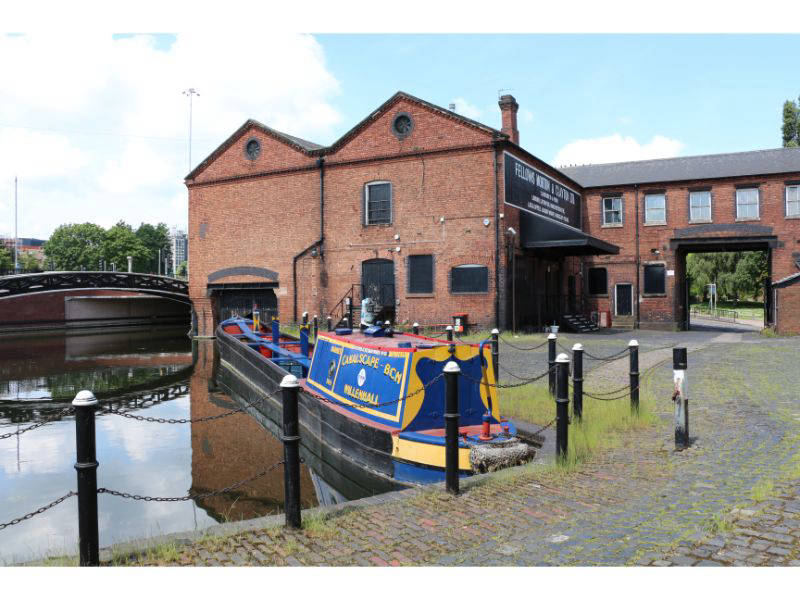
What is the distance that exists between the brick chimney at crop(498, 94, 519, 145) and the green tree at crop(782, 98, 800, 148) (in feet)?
97.6

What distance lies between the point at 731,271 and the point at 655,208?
23939mm

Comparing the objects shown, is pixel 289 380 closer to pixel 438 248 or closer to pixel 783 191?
pixel 438 248

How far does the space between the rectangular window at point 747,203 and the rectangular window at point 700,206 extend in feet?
3.63

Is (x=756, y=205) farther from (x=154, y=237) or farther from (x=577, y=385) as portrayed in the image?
(x=154, y=237)

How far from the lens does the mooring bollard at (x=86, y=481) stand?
394 centimetres

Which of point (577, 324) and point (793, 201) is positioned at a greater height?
point (793, 201)

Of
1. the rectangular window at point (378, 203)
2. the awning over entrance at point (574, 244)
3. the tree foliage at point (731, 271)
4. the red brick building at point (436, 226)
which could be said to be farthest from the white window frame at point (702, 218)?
the tree foliage at point (731, 271)

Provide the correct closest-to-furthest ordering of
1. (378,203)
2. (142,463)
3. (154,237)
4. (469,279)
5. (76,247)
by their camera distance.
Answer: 1. (142,463)
2. (469,279)
3. (378,203)
4. (76,247)
5. (154,237)

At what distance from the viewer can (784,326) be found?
20.1 m

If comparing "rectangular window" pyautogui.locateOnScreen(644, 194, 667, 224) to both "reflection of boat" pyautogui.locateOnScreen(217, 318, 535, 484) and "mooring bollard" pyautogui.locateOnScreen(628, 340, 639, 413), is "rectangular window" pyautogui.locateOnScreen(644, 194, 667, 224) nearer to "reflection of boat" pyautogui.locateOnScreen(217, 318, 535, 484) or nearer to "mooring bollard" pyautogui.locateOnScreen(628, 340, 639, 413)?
"mooring bollard" pyautogui.locateOnScreen(628, 340, 639, 413)

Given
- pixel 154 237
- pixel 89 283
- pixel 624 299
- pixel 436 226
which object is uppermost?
pixel 154 237

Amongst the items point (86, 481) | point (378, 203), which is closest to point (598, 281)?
point (378, 203)

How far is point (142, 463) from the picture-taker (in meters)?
9.35

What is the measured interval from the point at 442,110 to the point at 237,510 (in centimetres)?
1784
